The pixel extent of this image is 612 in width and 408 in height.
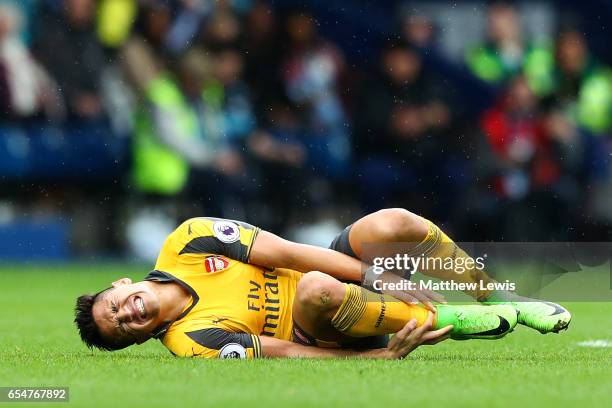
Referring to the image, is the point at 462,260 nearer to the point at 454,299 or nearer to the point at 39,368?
the point at 454,299

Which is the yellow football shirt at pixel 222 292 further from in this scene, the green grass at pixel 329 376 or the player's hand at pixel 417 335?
the player's hand at pixel 417 335

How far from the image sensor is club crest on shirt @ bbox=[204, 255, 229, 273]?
21.9 ft

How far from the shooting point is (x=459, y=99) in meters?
15.5

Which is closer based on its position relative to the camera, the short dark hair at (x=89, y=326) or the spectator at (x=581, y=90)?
the short dark hair at (x=89, y=326)

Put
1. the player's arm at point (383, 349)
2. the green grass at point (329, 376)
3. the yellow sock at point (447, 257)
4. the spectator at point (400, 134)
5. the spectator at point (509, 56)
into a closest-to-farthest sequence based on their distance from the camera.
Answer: the green grass at point (329, 376) < the player's arm at point (383, 349) < the yellow sock at point (447, 257) < the spectator at point (400, 134) < the spectator at point (509, 56)

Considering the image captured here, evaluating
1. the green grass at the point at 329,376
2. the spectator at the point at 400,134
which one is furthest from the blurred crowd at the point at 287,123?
the green grass at the point at 329,376

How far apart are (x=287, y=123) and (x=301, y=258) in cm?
836

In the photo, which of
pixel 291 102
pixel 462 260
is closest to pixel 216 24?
pixel 291 102

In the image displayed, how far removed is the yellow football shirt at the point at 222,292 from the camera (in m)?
6.54

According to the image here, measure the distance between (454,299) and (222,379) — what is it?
1568mm

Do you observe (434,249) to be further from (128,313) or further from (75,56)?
(75,56)

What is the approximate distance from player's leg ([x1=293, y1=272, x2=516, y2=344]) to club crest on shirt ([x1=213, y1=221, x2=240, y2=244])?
1.65ft

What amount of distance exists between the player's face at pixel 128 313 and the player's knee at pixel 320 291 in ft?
2.41

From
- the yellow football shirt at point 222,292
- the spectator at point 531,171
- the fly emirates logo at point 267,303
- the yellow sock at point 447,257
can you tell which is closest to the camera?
the yellow football shirt at point 222,292
